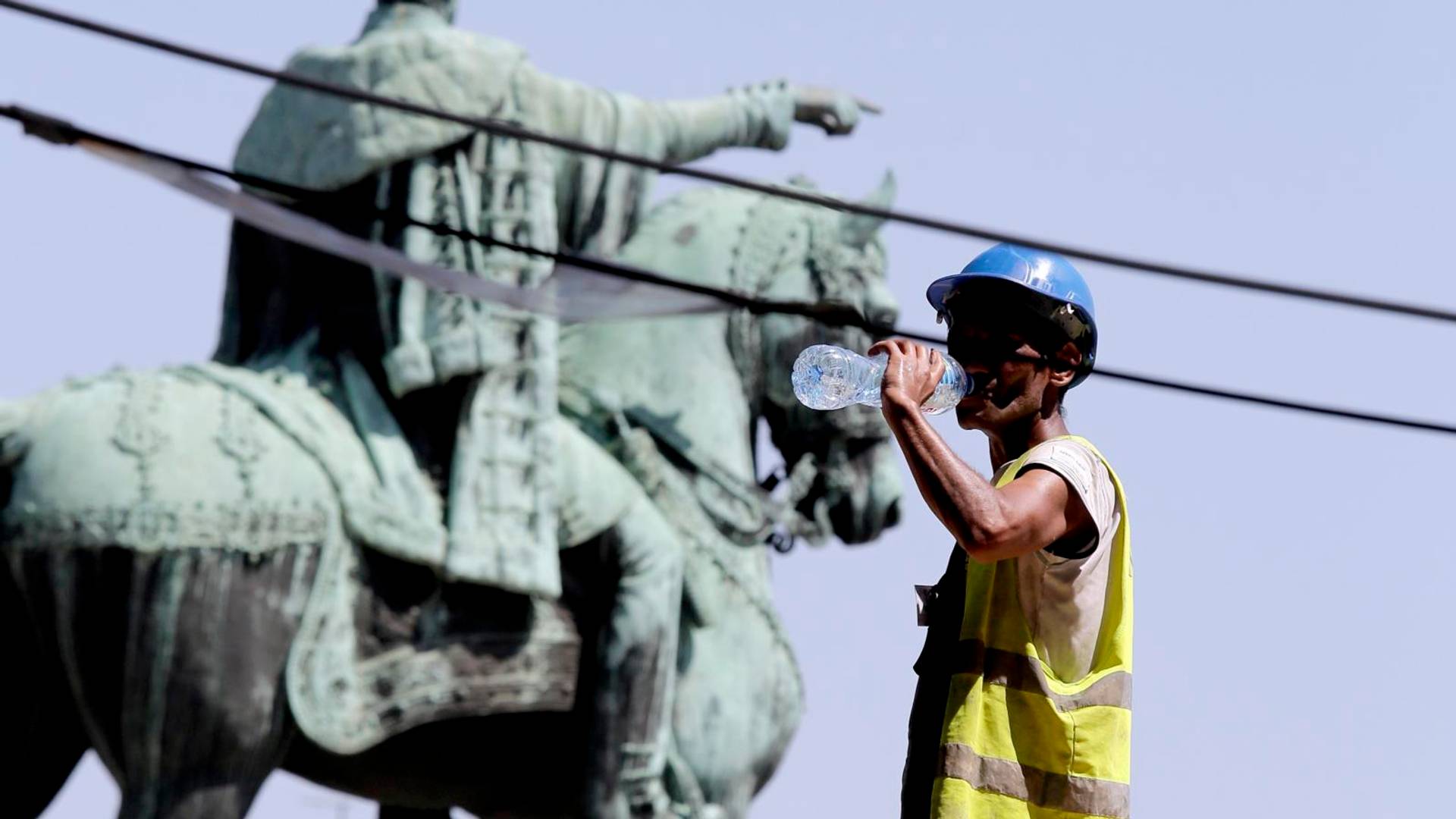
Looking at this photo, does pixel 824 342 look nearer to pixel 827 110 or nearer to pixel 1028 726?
pixel 827 110

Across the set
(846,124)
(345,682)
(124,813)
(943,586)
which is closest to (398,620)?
(345,682)

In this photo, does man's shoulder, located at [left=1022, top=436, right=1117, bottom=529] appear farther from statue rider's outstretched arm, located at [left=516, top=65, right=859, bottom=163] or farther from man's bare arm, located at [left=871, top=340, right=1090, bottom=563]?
statue rider's outstretched arm, located at [left=516, top=65, right=859, bottom=163]

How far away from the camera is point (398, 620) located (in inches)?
437

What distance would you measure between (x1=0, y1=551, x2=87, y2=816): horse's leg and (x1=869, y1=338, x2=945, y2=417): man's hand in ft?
19.3

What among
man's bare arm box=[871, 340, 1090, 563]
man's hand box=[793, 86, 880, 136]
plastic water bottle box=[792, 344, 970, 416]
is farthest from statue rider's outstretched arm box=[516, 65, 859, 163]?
man's bare arm box=[871, 340, 1090, 563]

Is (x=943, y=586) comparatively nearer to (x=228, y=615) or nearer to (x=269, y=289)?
(x=228, y=615)

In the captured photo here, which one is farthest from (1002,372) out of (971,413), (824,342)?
(824,342)

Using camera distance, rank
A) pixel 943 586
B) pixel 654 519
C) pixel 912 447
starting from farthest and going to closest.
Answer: pixel 654 519, pixel 943 586, pixel 912 447

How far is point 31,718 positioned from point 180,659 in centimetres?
75

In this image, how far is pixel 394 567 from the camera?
436 inches

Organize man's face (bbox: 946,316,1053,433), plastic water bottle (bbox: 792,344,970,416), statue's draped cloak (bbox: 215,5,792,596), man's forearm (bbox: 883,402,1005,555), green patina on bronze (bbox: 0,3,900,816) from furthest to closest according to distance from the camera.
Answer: statue's draped cloak (bbox: 215,5,792,596), green patina on bronze (bbox: 0,3,900,816), plastic water bottle (bbox: 792,344,970,416), man's face (bbox: 946,316,1053,433), man's forearm (bbox: 883,402,1005,555)

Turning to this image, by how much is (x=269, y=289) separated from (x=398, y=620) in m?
1.25

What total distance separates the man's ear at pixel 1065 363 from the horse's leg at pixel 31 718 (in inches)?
227

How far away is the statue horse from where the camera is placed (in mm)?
10539
